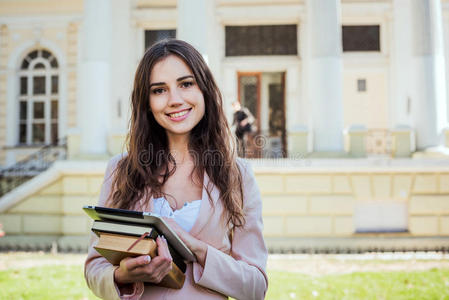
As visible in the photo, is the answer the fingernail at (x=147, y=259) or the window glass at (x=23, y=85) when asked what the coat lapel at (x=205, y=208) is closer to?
the fingernail at (x=147, y=259)

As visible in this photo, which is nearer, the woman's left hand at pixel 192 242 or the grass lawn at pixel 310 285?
the woman's left hand at pixel 192 242

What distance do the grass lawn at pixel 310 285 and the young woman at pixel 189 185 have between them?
4489mm

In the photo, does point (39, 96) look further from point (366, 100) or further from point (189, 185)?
point (189, 185)

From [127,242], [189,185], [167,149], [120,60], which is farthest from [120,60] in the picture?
[127,242]

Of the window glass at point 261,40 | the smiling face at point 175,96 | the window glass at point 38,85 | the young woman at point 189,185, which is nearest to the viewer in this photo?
the young woman at point 189,185

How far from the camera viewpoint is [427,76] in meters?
10.7

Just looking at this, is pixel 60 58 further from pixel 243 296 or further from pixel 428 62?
pixel 243 296

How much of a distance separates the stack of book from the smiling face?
61 centimetres

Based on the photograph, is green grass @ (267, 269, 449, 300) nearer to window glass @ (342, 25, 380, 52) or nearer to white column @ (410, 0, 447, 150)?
white column @ (410, 0, 447, 150)

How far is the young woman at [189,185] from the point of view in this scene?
185cm

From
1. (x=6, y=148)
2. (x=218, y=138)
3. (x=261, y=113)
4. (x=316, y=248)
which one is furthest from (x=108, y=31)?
(x=218, y=138)

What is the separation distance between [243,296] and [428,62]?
10.7m

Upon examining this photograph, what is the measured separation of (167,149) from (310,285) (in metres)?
5.44

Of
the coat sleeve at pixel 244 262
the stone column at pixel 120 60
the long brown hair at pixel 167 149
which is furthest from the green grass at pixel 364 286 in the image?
the stone column at pixel 120 60
